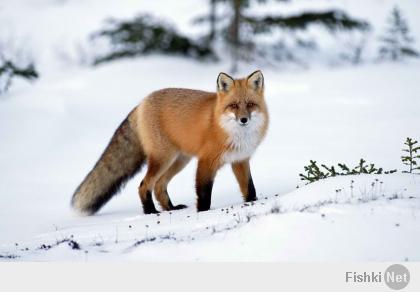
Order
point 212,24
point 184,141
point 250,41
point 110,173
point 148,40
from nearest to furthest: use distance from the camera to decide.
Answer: point 184,141 → point 110,173 → point 250,41 → point 148,40 → point 212,24

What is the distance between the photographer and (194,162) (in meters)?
11.3

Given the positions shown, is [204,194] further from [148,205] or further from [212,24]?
[212,24]

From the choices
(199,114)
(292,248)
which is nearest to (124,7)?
(199,114)

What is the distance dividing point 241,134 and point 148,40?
889 cm

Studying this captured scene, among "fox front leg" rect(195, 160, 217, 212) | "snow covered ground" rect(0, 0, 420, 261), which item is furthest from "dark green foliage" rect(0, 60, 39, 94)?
"fox front leg" rect(195, 160, 217, 212)

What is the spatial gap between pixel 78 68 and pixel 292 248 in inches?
476

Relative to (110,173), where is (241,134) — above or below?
above

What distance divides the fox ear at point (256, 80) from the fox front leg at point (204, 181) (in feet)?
2.89

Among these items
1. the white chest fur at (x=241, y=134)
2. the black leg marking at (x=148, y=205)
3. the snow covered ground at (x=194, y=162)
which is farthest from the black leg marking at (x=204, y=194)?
the black leg marking at (x=148, y=205)

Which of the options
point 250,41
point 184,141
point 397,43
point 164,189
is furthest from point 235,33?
point 184,141

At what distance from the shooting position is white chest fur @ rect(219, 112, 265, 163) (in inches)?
224

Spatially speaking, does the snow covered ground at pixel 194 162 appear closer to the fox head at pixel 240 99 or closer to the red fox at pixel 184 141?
the red fox at pixel 184 141

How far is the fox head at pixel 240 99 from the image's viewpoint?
561 centimetres

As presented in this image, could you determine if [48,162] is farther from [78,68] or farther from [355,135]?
[78,68]
